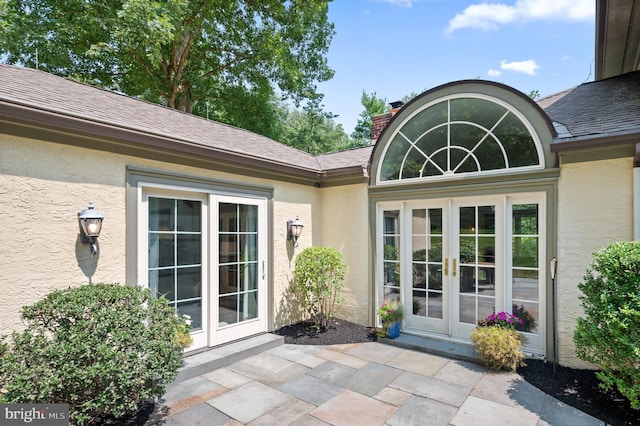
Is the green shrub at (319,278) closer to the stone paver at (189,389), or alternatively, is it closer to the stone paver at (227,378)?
the stone paver at (227,378)

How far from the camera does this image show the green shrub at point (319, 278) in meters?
5.77

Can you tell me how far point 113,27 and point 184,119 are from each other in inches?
292

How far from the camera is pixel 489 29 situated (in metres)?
7.38

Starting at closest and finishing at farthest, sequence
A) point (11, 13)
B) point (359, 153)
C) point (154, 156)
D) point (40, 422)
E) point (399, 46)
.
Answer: point (40, 422)
point (154, 156)
point (359, 153)
point (399, 46)
point (11, 13)

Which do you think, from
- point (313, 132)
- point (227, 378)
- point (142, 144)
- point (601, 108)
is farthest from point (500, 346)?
point (313, 132)

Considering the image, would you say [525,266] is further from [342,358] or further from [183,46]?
[183,46]

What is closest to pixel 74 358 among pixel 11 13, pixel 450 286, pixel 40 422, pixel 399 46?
pixel 40 422

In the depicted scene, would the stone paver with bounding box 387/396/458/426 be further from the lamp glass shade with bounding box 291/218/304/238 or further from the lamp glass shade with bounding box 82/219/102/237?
the lamp glass shade with bounding box 82/219/102/237

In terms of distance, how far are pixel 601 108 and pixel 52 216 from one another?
7.55 metres

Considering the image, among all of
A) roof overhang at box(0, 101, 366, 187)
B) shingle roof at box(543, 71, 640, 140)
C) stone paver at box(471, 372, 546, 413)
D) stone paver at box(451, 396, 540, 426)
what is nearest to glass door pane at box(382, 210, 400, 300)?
roof overhang at box(0, 101, 366, 187)

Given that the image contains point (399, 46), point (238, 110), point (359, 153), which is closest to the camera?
point (359, 153)

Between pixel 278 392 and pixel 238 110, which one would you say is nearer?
pixel 278 392

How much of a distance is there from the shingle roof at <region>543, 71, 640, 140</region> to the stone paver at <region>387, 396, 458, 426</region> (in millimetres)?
3866

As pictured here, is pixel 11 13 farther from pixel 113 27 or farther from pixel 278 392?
pixel 278 392
